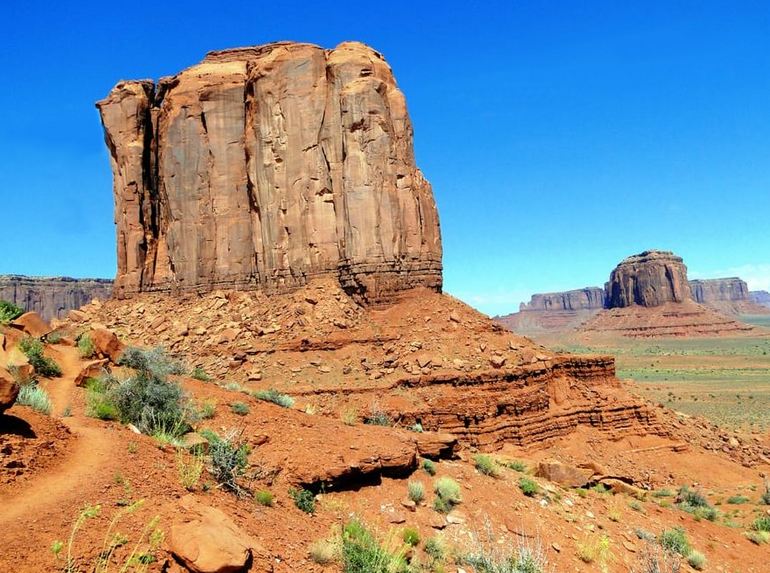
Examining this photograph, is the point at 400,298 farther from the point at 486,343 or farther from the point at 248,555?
the point at 248,555

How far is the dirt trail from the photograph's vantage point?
641 cm

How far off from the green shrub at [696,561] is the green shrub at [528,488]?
10.7 feet

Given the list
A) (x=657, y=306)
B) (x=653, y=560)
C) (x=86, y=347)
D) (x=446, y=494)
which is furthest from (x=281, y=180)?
(x=657, y=306)

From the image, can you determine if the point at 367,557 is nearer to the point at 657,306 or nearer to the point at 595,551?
the point at 595,551

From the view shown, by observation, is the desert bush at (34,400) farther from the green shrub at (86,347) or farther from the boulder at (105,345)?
the boulder at (105,345)

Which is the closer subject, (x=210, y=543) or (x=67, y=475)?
(x=210, y=543)

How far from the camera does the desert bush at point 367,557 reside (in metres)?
7.82

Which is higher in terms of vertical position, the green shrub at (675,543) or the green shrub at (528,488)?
the green shrub at (528,488)

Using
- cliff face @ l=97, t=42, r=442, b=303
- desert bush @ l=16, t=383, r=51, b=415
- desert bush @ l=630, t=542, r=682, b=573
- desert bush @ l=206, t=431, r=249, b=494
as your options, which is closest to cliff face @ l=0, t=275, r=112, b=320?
cliff face @ l=97, t=42, r=442, b=303

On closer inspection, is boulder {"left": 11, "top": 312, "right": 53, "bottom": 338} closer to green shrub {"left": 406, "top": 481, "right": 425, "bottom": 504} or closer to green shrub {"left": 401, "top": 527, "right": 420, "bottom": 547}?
green shrub {"left": 406, "top": 481, "right": 425, "bottom": 504}

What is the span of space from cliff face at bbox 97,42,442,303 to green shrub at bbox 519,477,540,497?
792 inches

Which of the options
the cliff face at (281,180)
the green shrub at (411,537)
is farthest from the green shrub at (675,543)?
the cliff face at (281,180)

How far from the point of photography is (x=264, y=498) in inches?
347

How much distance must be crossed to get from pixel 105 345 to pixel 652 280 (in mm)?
146903
